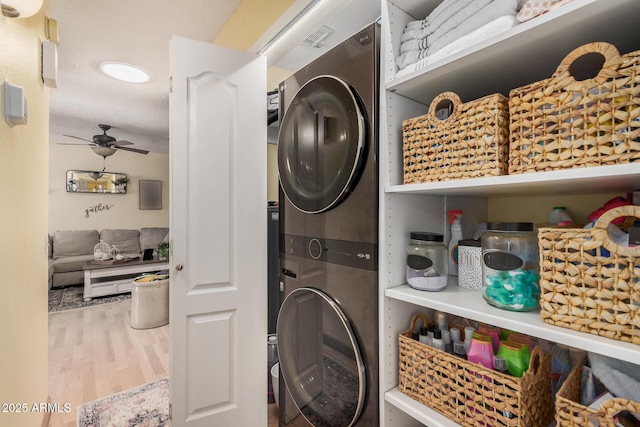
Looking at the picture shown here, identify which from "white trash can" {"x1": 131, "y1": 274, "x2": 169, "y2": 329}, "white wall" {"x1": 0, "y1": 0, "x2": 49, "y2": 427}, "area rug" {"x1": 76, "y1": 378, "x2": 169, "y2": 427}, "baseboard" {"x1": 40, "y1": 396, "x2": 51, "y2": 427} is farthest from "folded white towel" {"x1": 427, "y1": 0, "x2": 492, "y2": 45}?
"white trash can" {"x1": 131, "y1": 274, "x2": 169, "y2": 329}

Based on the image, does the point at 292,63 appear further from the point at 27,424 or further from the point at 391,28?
the point at 27,424

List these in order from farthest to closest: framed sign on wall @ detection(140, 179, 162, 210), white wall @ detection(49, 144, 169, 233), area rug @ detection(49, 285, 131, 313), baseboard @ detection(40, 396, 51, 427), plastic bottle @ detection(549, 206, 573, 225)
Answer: framed sign on wall @ detection(140, 179, 162, 210), white wall @ detection(49, 144, 169, 233), area rug @ detection(49, 285, 131, 313), baseboard @ detection(40, 396, 51, 427), plastic bottle @ detection(549, 206, 573, 225)

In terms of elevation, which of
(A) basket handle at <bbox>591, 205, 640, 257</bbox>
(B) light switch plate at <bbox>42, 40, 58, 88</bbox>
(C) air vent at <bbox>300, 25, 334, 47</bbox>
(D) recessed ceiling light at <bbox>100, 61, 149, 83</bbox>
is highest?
(D) recessed ceiling light at <bbox>100, 61, 149, 83</bbox>

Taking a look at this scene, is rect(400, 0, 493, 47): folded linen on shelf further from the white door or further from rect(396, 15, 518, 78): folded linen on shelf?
the white door

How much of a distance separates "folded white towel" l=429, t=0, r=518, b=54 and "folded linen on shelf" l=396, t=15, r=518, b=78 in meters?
0.03

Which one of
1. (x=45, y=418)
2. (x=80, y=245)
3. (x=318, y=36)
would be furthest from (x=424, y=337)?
(x=80, y=245)

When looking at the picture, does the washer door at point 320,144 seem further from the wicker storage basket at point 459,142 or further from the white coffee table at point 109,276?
the white coffee table at point 109,276

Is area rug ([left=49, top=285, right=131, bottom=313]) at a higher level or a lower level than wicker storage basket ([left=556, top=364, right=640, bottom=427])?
lower

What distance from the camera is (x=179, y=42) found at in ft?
4.89

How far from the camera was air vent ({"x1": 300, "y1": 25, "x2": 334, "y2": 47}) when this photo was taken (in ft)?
5.86

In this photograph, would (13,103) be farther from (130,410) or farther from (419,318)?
(130,410)

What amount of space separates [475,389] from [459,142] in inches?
27.1

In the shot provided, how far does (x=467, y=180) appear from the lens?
2.63 ft

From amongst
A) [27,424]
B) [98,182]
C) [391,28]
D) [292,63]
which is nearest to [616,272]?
[391,28]
